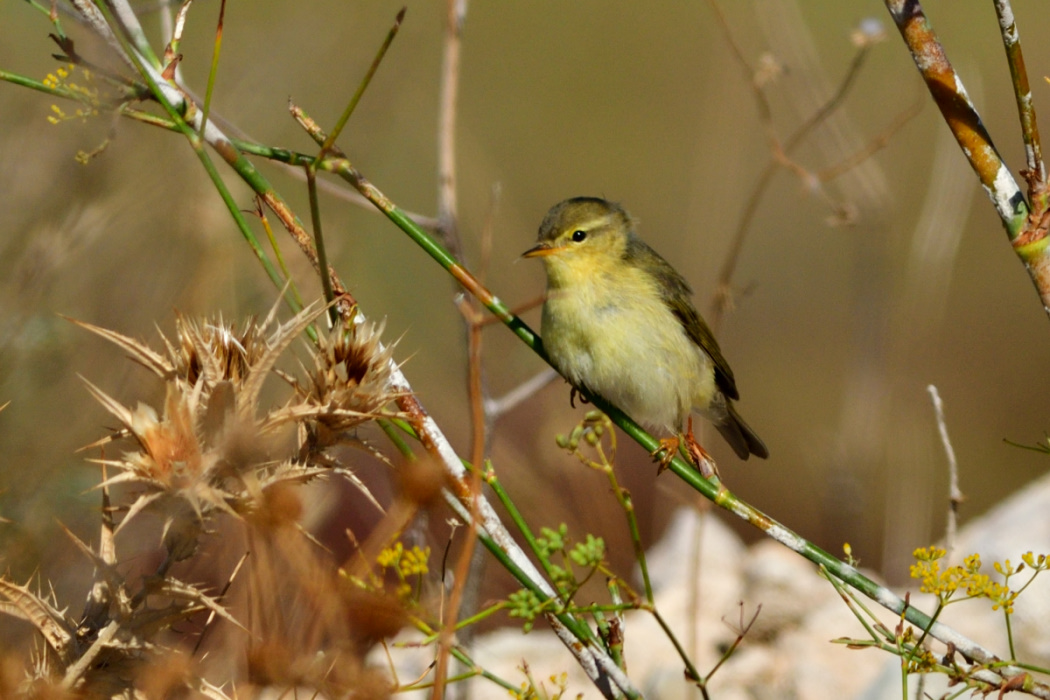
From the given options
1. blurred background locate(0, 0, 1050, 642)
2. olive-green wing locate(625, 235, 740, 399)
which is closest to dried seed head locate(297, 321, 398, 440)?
blurred background locate(0, 0, 1050, 642)

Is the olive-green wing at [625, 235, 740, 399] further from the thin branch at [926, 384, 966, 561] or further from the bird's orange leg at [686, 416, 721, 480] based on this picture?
the thin branch at [926, 384, 966, 561]

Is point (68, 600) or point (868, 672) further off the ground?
point (68, 600)

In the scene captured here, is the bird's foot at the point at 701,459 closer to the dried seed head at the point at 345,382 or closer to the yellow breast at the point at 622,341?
the yellow breast at the point at 622,341

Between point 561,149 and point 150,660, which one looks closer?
point 150,660

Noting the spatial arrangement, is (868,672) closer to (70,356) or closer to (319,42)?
(70,356)

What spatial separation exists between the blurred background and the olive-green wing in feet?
0.37

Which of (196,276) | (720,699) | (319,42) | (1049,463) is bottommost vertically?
(1049,463)

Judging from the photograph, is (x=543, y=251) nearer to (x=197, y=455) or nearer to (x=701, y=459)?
(x=701, y=459)

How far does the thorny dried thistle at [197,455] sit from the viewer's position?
1286 mm

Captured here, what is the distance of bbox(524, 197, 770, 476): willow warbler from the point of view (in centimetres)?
339

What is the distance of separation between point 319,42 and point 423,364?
1.87 metres

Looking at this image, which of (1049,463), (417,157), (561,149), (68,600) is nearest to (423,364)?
(68,600)

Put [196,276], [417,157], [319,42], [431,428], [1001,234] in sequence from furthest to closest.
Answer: [1001,234] < [417,157] < [319,42] < [196,276] < [431,428]

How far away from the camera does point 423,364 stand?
5.83 meters
